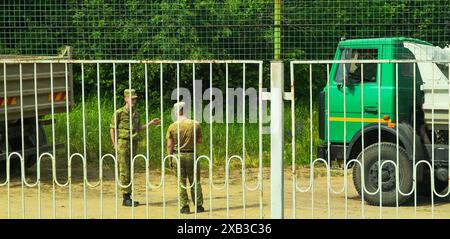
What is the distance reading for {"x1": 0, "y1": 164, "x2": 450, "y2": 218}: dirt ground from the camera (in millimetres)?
10383

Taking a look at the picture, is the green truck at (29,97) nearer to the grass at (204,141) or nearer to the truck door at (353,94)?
the grass at (204,141)

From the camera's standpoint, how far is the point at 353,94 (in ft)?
38.4

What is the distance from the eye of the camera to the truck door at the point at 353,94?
11516 mm

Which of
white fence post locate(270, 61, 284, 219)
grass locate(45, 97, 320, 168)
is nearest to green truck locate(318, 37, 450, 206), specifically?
grass locate(45, 97, 320, 168)

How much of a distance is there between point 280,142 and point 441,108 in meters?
3.28

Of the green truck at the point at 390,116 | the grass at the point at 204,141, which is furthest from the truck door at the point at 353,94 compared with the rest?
the grass at the point at 204,141

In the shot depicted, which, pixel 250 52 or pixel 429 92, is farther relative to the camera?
→ pixel 250 52

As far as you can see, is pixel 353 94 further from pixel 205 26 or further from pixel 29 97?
pixel 29 97

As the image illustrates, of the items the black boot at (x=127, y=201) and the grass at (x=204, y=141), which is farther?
the grass at (x=204, y=141)

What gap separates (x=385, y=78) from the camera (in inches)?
453
